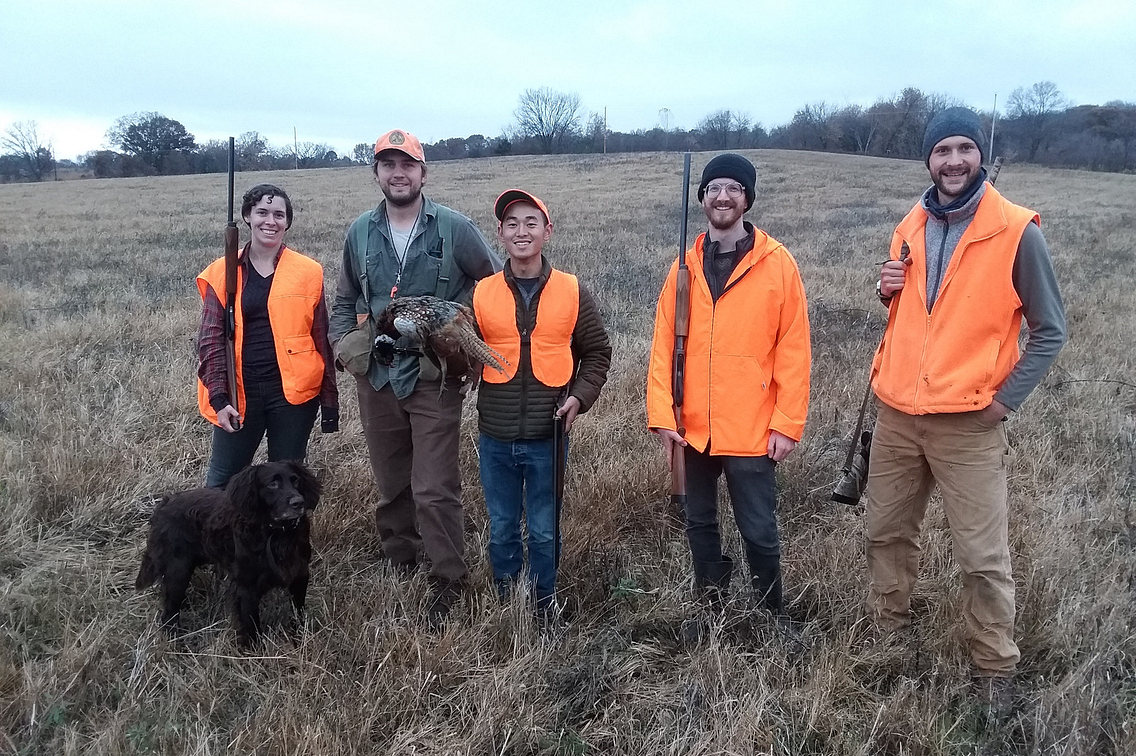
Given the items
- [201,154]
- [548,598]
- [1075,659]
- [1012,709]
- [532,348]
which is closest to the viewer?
[1012,709]

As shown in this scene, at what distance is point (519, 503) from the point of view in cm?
334

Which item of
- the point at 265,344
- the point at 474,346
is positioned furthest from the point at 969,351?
the point at 265,344

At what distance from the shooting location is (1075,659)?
115 inches

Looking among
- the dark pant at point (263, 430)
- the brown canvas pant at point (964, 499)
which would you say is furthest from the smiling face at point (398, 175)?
the brown canvas pant at point (964, 499)

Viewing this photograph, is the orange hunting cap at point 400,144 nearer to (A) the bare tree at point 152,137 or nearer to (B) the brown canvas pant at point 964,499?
(B) the brown canvas pant at point 964,499

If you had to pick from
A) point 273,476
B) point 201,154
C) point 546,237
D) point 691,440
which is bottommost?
point 273,476

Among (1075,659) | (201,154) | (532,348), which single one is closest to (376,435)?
(532,348)

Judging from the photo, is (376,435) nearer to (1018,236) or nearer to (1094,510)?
(1018,236)

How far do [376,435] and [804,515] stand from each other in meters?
2.53

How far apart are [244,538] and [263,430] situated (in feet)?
2.79

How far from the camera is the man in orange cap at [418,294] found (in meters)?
3.32

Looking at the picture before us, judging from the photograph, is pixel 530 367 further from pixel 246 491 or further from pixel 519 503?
pixel 246 491

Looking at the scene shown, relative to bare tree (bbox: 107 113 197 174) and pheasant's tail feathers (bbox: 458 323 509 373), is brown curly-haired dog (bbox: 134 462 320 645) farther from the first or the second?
bare tree (bbox: 107 113 197 174)

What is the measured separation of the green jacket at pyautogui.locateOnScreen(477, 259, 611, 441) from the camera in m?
3.13
